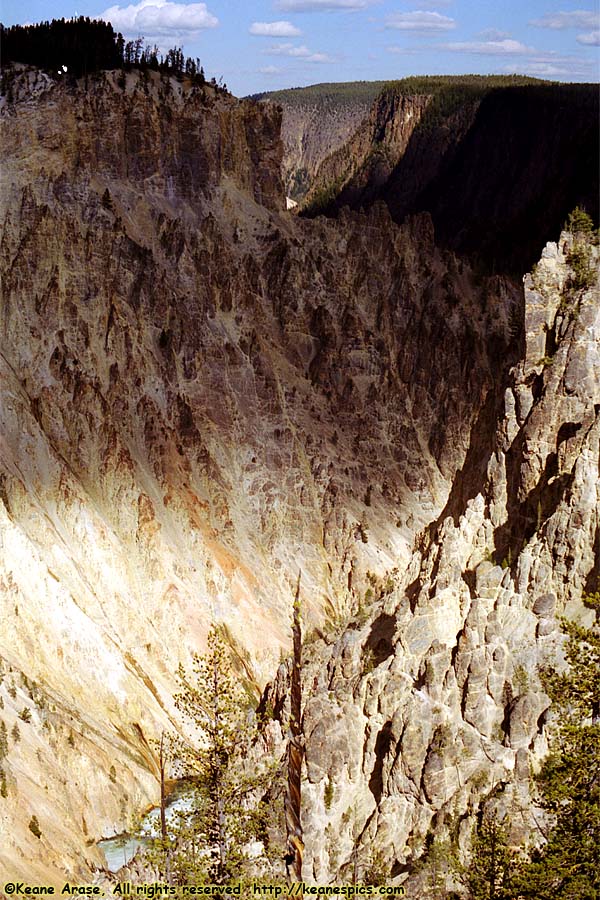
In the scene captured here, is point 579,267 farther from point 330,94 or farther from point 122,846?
point 330,94

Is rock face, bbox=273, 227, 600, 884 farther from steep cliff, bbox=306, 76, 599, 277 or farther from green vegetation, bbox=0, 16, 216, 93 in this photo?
steep cliff, bbox=306, 76, 599, 277

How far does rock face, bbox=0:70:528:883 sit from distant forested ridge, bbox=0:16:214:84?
2073 mm

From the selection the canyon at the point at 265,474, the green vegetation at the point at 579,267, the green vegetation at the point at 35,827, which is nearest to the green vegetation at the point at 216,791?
the canyon at the point at 265,474

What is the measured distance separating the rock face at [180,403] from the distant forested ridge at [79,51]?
207cm

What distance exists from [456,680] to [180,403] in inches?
1434

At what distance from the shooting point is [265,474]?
255ft

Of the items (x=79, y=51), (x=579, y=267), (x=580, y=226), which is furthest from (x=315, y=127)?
(x=579, y=267)

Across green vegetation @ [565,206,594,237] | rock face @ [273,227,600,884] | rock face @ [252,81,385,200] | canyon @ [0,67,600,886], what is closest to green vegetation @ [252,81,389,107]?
rock face @ [252,81,385,200]

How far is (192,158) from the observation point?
272 feet

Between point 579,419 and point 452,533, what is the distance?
22.6 ft

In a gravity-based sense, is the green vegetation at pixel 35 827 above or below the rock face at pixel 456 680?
below

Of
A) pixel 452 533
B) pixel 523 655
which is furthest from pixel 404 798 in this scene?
pixel 452 533

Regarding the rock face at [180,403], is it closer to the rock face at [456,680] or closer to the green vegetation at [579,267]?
the rock face at [456,680]

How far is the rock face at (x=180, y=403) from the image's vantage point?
61375 mm
